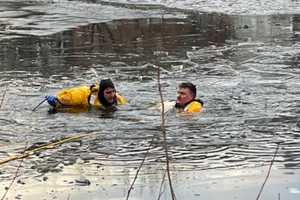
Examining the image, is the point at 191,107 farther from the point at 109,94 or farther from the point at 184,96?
the point at 109,94

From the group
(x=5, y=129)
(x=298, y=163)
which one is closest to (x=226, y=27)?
(x=5, y=129)

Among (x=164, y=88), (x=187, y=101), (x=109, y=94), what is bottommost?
(x=164, y=88)

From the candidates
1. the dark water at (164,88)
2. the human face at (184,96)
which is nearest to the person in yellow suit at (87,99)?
the dark water at (164,88)

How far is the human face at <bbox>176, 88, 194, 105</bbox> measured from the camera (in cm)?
1191

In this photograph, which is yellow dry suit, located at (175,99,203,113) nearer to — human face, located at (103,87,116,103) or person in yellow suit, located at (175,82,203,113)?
person in yellow suit, located at (175,82,203,113)

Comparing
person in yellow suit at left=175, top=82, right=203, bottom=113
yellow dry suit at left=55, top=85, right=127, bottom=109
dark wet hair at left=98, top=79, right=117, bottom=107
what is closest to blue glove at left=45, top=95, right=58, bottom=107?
yellow dry suit at left=55, top=85, right=127, bottom=109

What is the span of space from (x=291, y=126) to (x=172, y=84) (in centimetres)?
430

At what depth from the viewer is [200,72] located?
50.9 ft

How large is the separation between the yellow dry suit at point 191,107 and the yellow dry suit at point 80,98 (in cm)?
108

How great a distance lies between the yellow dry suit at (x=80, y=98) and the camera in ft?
39.9

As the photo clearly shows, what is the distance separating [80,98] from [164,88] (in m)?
2.36

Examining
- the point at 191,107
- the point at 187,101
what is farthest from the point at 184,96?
the point at 191,107

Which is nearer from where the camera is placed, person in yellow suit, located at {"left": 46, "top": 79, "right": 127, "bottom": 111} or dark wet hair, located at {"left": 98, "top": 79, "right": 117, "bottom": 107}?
dark wet hair, located at {"left": 98, "top": 79, "right": 117, "bottom": 107}

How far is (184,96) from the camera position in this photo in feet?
39.2
